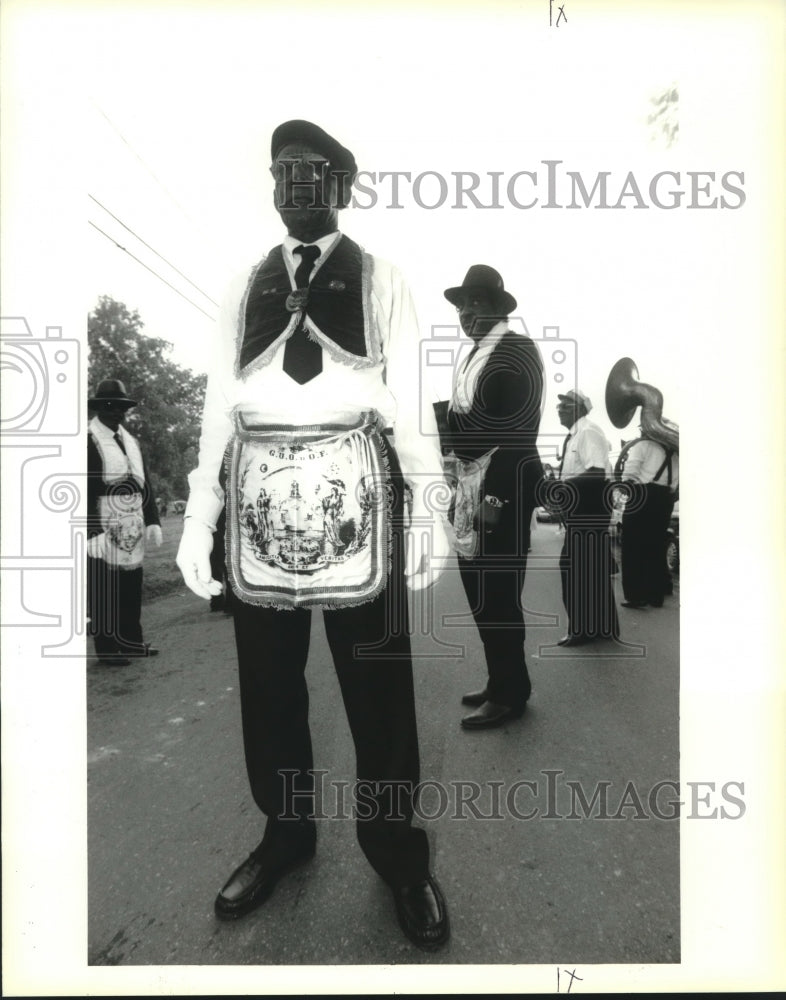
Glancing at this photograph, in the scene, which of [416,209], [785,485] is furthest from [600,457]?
[416,209]

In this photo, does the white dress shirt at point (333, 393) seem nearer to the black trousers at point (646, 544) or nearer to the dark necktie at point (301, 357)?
the dark necktie at point (301, 357)

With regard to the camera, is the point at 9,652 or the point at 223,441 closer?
the point at 223,441

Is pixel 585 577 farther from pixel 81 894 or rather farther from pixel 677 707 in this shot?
pixel 81 894

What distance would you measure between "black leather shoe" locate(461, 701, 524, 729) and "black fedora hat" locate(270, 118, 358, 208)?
5.04 feet

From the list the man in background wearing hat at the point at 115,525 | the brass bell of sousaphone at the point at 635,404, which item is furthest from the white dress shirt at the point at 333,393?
the brass bell of sousaphone at the point at 635,404

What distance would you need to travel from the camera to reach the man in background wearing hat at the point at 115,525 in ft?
6.24

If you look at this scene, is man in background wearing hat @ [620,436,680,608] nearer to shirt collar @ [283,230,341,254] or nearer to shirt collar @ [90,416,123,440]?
shirt collar @ [283,230,341,254]

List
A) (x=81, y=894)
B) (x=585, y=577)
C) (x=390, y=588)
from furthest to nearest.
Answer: (x=585, y=577) → (x=81, y=894) → (x=390, y=588)

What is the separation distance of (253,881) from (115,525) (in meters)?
1.08

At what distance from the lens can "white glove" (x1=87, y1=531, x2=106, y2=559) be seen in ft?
6.29

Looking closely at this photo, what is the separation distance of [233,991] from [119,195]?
2.34 m

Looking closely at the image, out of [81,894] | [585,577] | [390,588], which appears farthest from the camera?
[585,577]

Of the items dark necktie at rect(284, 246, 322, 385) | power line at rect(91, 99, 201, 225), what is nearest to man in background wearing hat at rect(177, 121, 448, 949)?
dark necktie at rect(284, 246, 322, 385)

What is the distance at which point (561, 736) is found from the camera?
6.55ft
